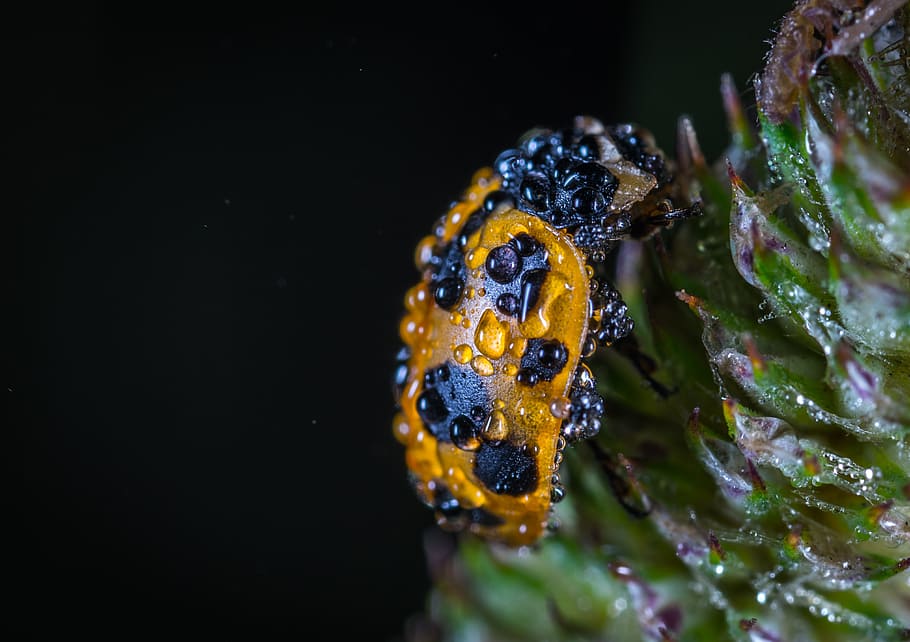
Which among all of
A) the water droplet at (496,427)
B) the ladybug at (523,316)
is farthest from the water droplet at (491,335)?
the water droplet at (496,427)

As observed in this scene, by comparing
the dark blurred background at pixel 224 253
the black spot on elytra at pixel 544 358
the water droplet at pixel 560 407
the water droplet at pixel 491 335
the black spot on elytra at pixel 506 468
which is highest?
the dark blurred background at pixel 224 253

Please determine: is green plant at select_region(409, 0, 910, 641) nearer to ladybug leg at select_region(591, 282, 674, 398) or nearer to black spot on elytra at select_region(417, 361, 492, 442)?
ladybug leg at select_region(591, 282, 674, 398)

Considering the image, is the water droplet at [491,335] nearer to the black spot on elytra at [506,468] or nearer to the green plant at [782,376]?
the black spot on elytra at [506,468]

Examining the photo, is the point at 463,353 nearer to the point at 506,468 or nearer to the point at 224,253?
the point at 506,468

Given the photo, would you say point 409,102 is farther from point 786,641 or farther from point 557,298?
point 786,641

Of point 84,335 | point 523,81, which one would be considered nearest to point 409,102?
point 523,81
